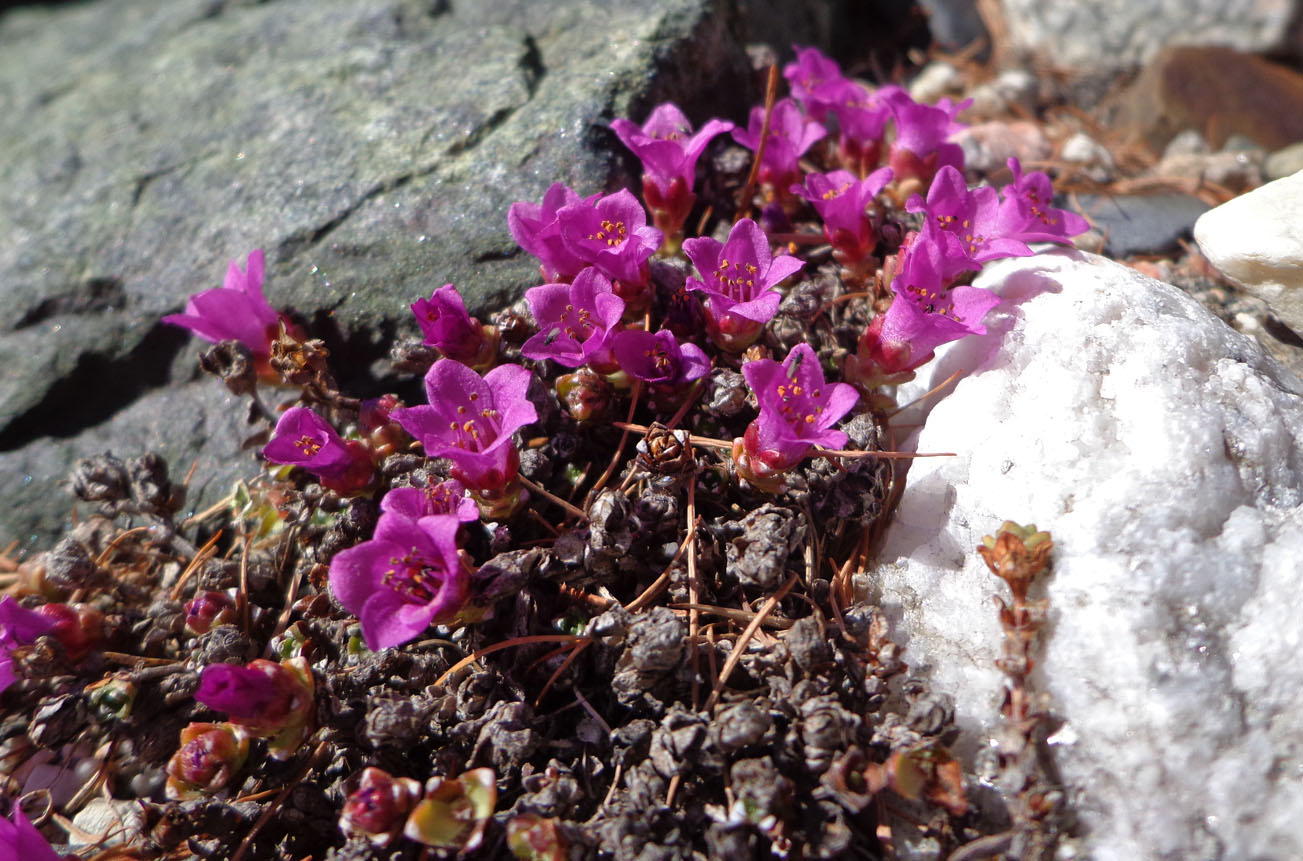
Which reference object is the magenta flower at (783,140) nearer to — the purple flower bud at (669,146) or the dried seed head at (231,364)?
the purple flower bud at (669,146)

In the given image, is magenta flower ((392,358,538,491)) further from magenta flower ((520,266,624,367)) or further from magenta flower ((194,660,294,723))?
magenta flower ((194,660,294,723))

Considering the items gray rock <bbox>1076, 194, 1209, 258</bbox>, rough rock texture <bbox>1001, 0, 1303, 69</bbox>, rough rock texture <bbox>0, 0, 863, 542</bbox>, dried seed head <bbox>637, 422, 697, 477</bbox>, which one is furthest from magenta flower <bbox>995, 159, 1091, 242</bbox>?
rough rock texture <bbox>1001, 0, 1303, 69</bbox>

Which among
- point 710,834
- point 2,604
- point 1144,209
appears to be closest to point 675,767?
point 710,834

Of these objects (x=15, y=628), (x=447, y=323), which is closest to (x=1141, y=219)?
(x=447, y=323)

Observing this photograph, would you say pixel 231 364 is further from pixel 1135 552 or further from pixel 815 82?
pixel 1135 552

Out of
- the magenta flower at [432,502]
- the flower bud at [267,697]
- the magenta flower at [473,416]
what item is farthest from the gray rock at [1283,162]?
the flower bud at [267,697]
